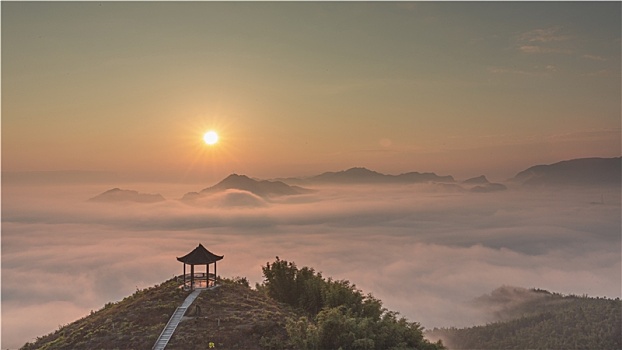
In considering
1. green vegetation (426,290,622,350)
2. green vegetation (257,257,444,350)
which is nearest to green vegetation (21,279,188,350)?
green vegetation (257,257,444,350)

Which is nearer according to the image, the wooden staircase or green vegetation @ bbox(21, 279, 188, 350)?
the wooden staircase

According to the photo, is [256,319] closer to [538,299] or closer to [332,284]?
[332,284]

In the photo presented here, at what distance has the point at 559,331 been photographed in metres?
108

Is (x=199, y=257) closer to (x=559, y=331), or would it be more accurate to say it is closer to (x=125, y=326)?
(x=125, y=326)

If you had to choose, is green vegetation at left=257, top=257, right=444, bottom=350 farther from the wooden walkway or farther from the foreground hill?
the wooden walkway

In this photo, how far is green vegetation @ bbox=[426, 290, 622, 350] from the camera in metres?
103

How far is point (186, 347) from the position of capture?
33281 millimetres

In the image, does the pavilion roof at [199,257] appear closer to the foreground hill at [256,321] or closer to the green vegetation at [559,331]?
the foreground hill at [256,321]

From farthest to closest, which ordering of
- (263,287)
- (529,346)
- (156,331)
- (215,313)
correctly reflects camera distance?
(529,346) < (263,287) < (215,313) < (156,331)

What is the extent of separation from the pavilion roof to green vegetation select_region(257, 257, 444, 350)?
721cm

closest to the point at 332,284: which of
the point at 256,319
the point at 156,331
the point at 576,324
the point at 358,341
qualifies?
the point at 256,319

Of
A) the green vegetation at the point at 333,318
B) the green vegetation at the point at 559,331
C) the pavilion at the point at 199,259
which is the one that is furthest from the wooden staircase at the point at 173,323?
the green vegetation at the point at 559,331

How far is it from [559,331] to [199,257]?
98.7 metres

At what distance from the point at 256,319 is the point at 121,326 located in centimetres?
1085
